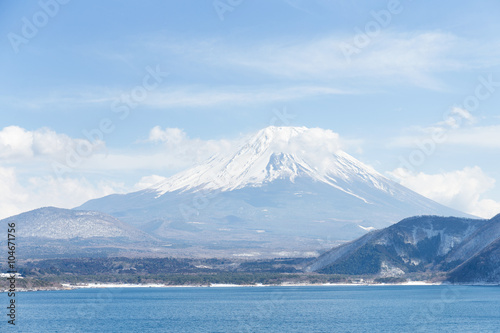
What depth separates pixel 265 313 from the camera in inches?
5822

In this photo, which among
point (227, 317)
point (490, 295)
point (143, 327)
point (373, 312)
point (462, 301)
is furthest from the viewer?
point (490, 295)

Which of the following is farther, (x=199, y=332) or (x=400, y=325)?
(x=400, y=325)

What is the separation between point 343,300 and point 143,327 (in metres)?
71.4

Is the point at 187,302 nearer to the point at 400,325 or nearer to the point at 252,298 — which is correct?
the point at 252,298

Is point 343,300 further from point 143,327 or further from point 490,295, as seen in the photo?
point 143,327

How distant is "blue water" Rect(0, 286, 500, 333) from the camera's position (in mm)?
125875

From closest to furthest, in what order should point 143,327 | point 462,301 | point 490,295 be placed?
point 143,327 < point 462,301 < point 490,295

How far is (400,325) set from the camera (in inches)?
5069

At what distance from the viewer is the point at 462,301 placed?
175375mm

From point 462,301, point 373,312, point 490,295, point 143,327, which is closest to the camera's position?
point 143,327

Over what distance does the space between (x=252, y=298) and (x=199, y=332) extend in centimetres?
7318

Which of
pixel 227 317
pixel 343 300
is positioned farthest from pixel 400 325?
pixel 343 300

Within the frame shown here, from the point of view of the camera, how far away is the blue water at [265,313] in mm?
125875

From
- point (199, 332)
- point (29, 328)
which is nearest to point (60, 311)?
point (29, 328)
